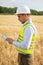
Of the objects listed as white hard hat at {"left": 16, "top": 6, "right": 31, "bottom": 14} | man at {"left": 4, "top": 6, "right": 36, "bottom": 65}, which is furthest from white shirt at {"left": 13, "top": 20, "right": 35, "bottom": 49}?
white hard hat at {"left": 16, "top": 6, "right": 31, "bottom": 14}

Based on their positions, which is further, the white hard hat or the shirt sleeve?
the white hard hat

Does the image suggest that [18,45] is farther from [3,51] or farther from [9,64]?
[3,51]

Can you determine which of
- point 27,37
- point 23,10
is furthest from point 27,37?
point 23,10

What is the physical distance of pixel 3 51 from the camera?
748 centimetres

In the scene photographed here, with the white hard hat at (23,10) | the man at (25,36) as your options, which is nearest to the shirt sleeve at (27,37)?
the man at (25,36)

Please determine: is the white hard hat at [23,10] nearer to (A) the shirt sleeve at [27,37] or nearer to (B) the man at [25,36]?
(B) the man at [25,36]

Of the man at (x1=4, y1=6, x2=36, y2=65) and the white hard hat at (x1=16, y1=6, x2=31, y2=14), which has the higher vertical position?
the white hard hat at (x1=16, y1=6, x2=31, y2=14)

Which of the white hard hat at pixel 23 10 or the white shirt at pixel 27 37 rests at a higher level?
the white hard hat at pixel 23 10

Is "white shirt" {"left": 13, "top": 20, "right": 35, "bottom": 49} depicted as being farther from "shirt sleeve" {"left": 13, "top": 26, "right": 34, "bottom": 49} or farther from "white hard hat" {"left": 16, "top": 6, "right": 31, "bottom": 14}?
"white hard hat" {"left": 16, "top": 6, "right": 31, "bottom": 14}

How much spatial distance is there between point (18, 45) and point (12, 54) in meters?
3.36

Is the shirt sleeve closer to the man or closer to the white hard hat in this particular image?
the man

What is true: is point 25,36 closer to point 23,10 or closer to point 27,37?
point 27,37

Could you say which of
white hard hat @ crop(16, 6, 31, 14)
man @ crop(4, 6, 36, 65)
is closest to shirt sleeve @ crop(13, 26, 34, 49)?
man @ crop(4, 6, 36, 65)

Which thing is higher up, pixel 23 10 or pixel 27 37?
pixel 23 10
